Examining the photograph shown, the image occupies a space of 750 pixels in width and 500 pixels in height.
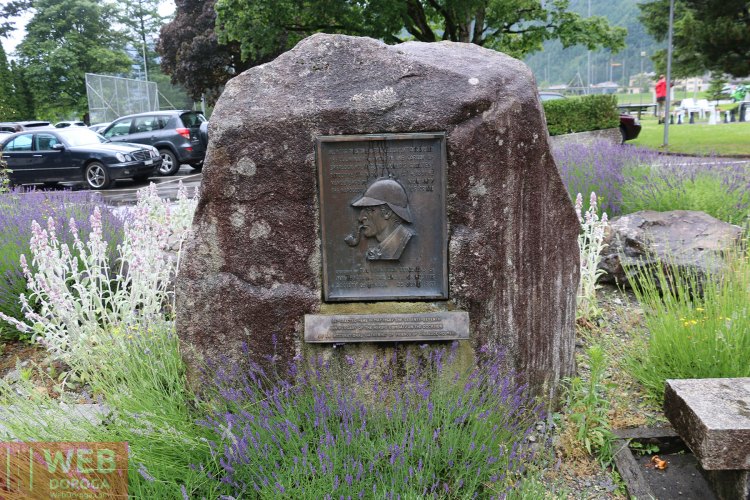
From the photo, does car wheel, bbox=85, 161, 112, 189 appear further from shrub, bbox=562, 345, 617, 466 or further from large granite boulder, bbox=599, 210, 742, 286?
shrub, bbox=562, 345, 617, 466

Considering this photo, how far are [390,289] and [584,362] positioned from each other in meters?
1.69

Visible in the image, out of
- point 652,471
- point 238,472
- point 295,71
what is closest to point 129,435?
point 238,472

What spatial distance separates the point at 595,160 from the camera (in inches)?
326

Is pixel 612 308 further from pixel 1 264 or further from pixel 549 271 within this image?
pixel 1 264

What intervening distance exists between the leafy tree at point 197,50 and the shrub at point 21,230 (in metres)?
22.4

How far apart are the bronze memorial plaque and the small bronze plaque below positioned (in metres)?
0.11

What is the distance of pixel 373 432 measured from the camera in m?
3.05

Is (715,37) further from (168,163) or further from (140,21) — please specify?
(140,21)

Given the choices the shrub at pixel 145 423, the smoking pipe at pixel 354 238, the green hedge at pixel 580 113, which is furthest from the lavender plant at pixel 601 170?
the green hedge at pixel 580 113

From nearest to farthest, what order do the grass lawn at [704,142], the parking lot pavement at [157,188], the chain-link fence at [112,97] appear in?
the parking lot pavement at [157,188] → the grass lawn at [704,142] → the chain-link fence at [112,97]

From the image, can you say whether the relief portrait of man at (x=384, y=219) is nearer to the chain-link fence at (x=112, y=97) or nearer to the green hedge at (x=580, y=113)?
the green hedge at (x=580, y=113)

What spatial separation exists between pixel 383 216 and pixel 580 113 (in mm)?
14411

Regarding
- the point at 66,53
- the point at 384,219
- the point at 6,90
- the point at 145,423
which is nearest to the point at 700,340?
the point at 384,219

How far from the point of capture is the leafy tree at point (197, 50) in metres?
27.9
